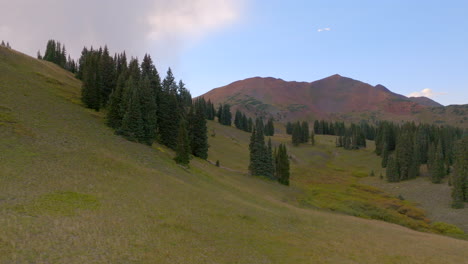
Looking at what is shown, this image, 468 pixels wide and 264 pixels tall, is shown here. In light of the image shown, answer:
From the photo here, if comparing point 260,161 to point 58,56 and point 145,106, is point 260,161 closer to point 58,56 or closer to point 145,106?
point 145,106

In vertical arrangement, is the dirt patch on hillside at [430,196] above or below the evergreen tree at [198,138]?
below

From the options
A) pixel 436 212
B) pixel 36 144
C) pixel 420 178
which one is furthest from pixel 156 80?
pixel 420 178

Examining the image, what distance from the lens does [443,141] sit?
12750cm

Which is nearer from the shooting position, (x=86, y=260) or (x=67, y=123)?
(x=86, y=260)

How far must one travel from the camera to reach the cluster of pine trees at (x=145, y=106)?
2450 inches

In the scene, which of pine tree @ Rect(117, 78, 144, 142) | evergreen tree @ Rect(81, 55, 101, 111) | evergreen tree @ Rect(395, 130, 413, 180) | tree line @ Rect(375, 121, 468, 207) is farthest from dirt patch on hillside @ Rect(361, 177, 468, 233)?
evergreen tree @ Rect(81, 55, 101, 111)

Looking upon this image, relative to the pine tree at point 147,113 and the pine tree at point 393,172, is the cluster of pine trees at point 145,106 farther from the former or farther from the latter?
the pine tree at point 393,172

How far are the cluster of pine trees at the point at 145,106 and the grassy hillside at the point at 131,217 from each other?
270 inches

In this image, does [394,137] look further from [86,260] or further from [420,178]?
[86,260]

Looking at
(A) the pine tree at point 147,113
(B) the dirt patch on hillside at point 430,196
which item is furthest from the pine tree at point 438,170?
(A) the pine tree at point 147,113

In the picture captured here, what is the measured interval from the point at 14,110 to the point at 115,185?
101ft

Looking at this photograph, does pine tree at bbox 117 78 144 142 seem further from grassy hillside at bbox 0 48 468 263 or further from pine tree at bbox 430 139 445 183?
pine tree at bbox 430 139 445 183

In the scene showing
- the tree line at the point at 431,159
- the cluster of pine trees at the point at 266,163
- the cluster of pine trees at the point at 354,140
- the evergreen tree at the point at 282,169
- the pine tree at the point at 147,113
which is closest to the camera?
the pine tree at the point at 147,113

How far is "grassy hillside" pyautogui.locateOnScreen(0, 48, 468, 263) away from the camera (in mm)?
19328
